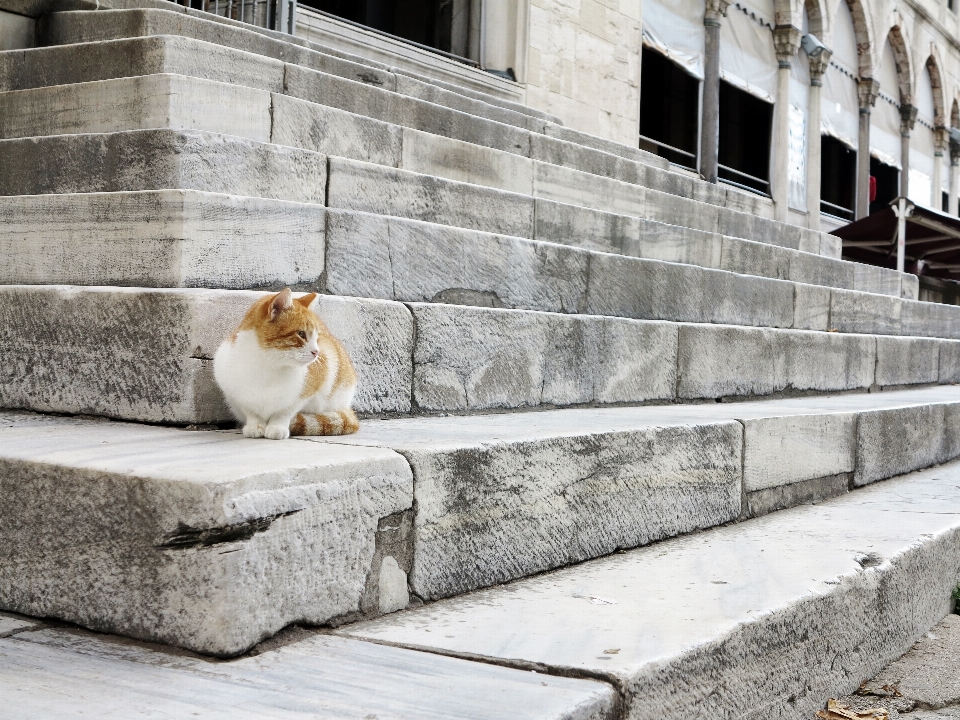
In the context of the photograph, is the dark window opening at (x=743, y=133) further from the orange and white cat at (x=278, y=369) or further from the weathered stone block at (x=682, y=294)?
the orange and white cat at (x=278, y=369)

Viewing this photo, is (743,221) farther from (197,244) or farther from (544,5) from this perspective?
(197,244)

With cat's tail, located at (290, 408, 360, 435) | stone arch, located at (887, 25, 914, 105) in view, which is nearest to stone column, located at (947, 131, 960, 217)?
stone arch, located at (887, 25, 914, 105)

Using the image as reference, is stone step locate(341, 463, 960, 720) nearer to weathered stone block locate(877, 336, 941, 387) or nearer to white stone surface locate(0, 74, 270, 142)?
white stone surface locate(0, 74, 270, 142)

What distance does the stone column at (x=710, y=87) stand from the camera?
15.0m

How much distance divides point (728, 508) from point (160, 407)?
2180 millimetres

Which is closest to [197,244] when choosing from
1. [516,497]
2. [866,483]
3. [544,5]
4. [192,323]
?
[192,323]

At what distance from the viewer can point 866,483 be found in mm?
5051

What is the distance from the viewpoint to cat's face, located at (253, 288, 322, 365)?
8.78ft

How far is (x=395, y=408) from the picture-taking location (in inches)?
142

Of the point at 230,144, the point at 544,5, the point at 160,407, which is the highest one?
the point at 544,5

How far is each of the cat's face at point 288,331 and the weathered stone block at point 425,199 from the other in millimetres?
1485

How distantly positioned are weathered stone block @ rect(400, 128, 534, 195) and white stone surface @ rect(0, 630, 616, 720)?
351 cm

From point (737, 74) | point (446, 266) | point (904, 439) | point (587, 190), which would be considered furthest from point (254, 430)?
point (737, 74)

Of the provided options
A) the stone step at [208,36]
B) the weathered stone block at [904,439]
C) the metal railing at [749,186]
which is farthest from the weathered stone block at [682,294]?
the metal railing at [749,186]
